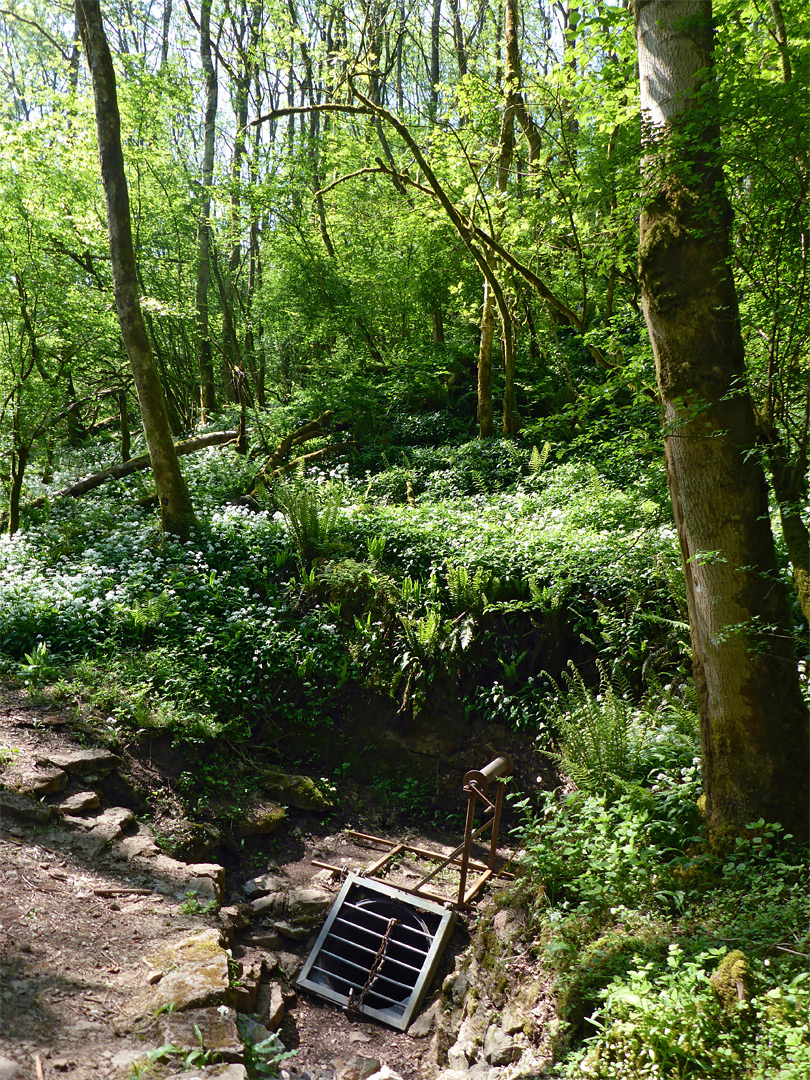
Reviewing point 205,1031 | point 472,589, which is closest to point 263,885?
point 205,1031

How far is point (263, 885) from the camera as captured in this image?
5.25 meters

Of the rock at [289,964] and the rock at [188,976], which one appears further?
the rock at [289,964]

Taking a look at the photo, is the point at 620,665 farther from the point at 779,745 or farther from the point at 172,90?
the point at 172,90

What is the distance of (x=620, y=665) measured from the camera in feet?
19.4

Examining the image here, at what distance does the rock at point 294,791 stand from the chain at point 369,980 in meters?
1.52

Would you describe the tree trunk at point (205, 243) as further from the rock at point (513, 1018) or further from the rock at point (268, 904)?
the rock at point (513, 1018)

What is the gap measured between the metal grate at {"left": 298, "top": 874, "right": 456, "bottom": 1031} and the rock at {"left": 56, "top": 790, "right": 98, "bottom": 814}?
2.03 meters

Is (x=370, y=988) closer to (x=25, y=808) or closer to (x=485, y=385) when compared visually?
(x=25, y=808)

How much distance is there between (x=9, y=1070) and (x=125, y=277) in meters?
8.04

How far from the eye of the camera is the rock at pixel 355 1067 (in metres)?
3.83

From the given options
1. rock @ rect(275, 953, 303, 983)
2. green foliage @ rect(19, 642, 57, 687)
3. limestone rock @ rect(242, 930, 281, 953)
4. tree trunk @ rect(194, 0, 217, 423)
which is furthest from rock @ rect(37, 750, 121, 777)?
tree trunk @ rect(194, 0, 217, 423)

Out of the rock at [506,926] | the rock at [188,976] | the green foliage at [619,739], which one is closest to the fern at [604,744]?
the green foliage at [619,739]

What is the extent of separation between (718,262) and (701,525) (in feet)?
4.84

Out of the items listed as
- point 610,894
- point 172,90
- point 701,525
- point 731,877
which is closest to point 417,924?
point 610,894
